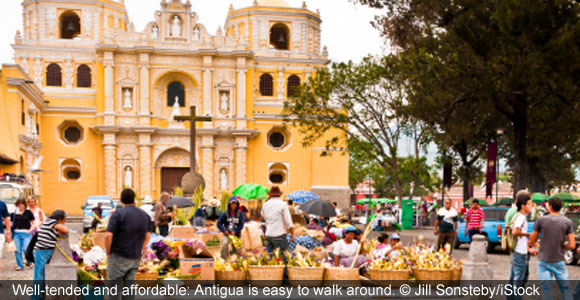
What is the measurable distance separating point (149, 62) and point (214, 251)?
3081 cm

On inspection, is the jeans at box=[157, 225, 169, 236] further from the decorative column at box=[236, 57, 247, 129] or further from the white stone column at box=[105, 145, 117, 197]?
the decorative column at box=[236, 57, 247, 129]

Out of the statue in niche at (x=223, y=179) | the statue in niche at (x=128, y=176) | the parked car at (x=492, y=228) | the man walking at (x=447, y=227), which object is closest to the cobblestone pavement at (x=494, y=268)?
the parked car at (x=492, y=228)

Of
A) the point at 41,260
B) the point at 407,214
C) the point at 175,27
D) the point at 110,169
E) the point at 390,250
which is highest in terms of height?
the point at 175,27

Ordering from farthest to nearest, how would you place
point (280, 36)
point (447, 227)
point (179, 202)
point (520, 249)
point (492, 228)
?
point (280, 36), point (492, 228), point (179, 202), point (447, 227), point (520, 249)

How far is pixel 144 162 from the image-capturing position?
4231 cm

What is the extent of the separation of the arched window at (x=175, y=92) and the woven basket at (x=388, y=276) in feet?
113

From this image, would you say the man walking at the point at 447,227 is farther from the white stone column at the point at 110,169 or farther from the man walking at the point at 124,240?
the white stone column at the point at 110,169

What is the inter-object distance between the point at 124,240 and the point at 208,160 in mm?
34790

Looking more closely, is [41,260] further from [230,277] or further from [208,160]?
[208,160]

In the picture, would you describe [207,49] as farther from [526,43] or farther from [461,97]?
[526,43]

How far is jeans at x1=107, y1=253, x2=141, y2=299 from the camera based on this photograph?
27.1ft

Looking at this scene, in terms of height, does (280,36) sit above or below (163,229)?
above

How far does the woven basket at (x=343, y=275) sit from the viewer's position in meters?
10.8

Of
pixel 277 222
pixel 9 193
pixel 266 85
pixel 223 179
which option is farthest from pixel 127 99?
pixel 277 222
